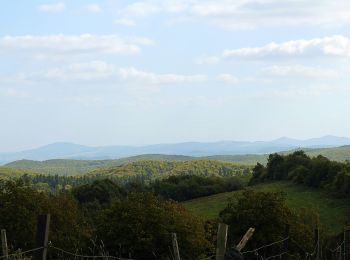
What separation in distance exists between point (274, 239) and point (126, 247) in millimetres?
12790

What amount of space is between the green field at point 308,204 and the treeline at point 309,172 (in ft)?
7.50

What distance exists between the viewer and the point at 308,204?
83.0 meters

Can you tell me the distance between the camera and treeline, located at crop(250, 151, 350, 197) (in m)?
91.0

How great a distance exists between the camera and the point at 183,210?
47812mm

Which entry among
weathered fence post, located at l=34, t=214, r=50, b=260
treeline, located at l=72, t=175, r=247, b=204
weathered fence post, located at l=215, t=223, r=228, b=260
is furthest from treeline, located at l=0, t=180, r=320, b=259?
treeline, located at l=72, t=175, r=247, b=204

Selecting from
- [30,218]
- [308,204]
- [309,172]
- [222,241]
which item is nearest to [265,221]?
[30,218]

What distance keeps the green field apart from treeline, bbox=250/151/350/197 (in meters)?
2.29

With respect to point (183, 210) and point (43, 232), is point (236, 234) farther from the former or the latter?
point (43, 232)

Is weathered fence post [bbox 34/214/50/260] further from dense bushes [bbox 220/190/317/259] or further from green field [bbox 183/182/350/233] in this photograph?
green field [bbox 183/182/350/233]

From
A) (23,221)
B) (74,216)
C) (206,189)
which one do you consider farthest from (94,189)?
(23,221)

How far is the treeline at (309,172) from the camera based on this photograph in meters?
91.0

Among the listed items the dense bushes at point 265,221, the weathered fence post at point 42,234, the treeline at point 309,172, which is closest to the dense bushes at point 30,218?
the dense bushes at point 265,221

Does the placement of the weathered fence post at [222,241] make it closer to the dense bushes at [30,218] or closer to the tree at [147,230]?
the tree at [147,230]

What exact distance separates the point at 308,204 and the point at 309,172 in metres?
20.3
